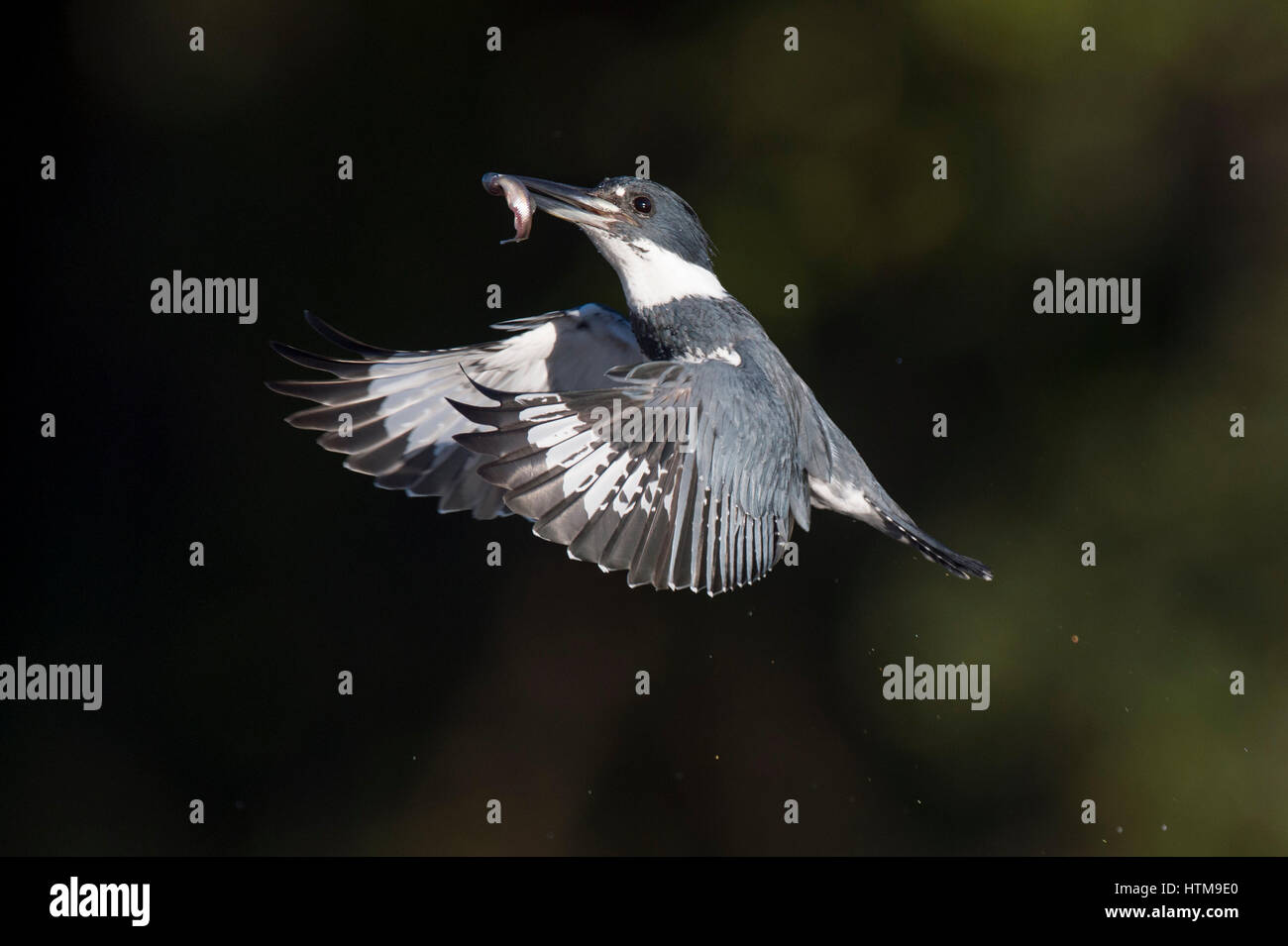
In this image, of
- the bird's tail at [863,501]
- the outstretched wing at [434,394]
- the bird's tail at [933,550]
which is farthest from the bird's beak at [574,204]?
the bird's tail at [933,550]

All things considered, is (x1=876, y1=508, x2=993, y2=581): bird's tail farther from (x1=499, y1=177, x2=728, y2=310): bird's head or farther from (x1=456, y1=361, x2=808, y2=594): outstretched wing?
(x1=499, y1=177, x2=728, y2=310): bird's head

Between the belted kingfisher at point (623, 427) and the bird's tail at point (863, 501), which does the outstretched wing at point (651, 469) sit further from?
the bird's tail at point (863, 501)

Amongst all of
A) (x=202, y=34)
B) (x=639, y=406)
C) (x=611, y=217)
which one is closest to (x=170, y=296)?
(x=202, y=34)

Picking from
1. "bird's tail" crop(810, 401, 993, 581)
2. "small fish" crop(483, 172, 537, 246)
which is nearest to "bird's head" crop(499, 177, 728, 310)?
"small fish" crop(483, 172, 537, 246)

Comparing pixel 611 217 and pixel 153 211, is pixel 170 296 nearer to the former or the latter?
pixel 153 211

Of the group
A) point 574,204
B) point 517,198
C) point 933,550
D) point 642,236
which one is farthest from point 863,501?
point 517,198

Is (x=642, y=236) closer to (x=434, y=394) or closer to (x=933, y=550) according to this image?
(x=434, y=394)
